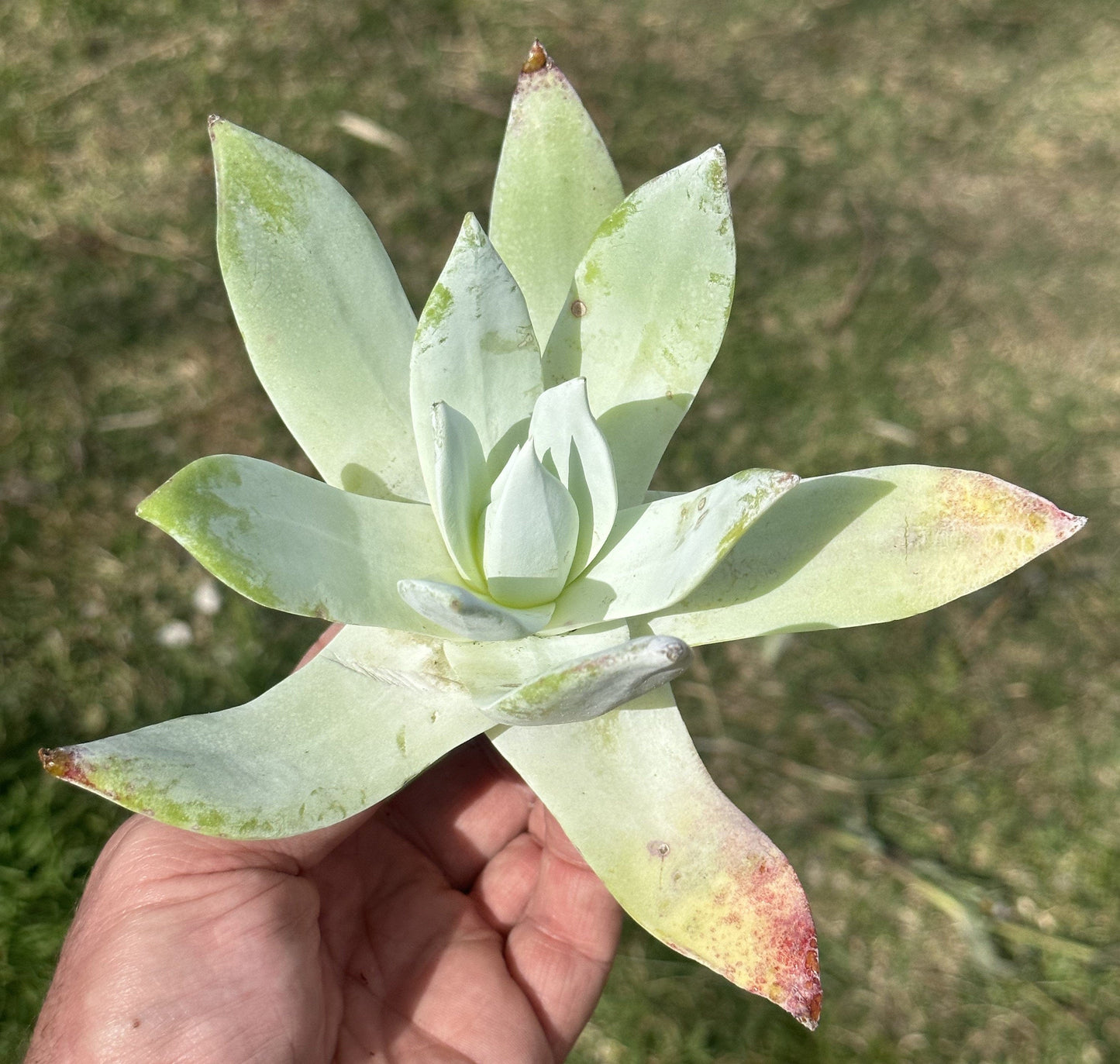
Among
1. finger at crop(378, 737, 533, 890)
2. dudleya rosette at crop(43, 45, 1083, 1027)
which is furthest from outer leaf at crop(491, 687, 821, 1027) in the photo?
finger at crop(378, 737, 533, 890)

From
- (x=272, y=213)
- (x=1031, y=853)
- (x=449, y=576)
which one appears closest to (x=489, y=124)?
(x=272, y=213)

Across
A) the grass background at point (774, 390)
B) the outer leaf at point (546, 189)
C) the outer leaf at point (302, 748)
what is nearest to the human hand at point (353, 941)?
the outer leaf at point (302, 748)

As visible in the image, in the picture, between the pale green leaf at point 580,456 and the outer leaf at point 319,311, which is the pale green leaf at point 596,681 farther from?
the outer leaf at point 319,311

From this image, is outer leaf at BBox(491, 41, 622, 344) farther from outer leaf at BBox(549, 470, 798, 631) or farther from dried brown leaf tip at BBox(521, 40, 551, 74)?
outer leaf at BBox(549, 470, 798, 631)

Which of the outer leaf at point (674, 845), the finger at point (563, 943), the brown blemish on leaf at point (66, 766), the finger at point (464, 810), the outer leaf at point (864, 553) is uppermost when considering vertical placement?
the brown blemish on leaf at point (66, 766)

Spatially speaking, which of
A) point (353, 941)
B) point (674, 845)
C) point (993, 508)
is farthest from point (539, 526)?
point (353, 941)

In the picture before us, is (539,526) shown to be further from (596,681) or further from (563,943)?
(563,943)
